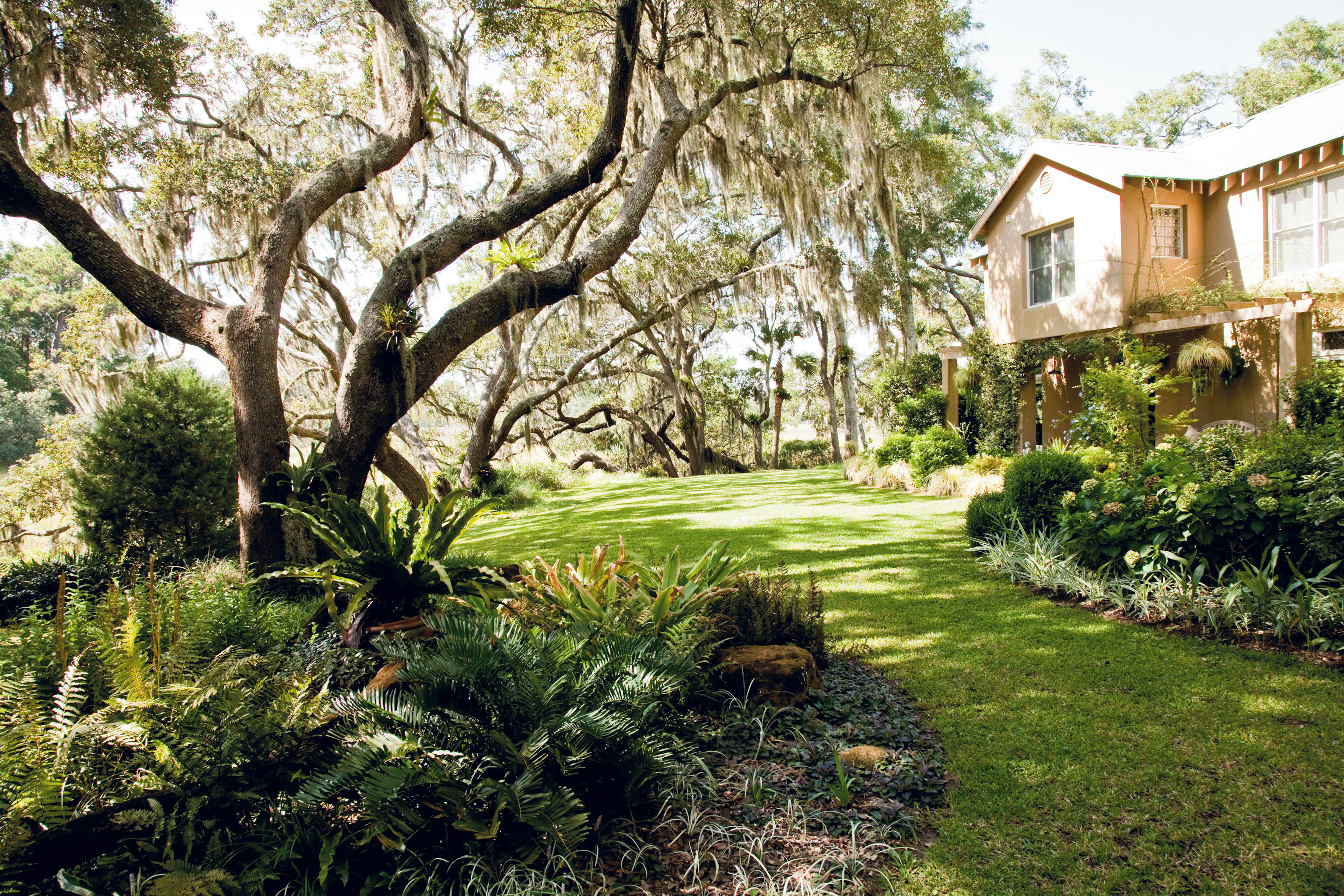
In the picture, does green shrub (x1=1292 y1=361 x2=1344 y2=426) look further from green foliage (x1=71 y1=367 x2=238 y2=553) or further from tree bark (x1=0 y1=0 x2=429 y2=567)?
green foliage (x1=71 y1=367 x2=238 y2=553)

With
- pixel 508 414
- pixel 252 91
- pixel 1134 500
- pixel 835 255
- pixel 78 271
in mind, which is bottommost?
pixel 1134 500

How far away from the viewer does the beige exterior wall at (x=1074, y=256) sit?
12.2 meters

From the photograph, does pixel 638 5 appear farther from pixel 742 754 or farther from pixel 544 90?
pixel 742 754

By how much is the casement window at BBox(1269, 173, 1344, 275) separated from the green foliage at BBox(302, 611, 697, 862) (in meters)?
13.5

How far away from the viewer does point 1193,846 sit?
2.22 m

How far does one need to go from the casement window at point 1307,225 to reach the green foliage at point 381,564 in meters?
13.3

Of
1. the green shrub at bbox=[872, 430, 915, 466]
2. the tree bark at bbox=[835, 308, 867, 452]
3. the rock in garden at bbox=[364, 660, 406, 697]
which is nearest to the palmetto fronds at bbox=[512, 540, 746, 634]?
the rock in garden at bbox=[364, 660, 406, 697]

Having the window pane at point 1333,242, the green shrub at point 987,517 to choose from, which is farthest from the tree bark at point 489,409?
the window pane at point 1333,242

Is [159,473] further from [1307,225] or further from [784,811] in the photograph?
[1307,225]

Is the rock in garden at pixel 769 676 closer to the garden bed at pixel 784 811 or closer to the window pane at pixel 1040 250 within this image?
the garden bed at pixel 784 811

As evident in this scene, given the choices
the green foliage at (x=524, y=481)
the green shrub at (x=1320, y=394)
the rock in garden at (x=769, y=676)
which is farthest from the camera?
the green foliage at (x=524, y=481)

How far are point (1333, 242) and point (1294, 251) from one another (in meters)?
0.64

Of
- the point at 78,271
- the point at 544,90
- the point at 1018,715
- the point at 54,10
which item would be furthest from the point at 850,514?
the point at 78,271

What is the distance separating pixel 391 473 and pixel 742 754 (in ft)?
26.9
